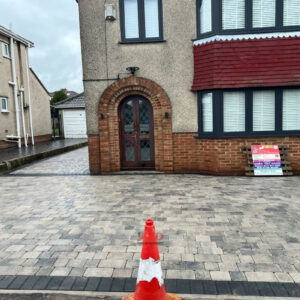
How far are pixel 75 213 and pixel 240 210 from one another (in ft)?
10.0

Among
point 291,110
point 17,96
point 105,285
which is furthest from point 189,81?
point 17,96

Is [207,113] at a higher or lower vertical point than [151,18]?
lower

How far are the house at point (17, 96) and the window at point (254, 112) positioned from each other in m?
12.6

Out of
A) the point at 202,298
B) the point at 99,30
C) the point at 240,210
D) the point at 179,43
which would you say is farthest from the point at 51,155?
the point at 202,298

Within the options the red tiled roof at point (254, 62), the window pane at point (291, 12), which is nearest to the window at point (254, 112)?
the red tiled roof at point (254, 62)

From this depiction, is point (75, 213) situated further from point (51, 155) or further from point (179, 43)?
point (51, 155)

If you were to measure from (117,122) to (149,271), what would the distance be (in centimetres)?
684

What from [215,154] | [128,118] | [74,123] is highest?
[74,123]

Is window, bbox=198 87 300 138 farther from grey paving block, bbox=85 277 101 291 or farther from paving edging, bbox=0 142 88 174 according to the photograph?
paving edging, bbox=0 142 88 174

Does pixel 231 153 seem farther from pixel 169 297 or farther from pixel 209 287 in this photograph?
pixel 169 297

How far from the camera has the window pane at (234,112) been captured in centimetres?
838

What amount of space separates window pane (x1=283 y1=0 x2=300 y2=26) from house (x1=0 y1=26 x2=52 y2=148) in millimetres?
14151

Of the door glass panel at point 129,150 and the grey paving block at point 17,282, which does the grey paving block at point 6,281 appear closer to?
the grey paving block at point 17,282

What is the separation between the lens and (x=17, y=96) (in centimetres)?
1756
